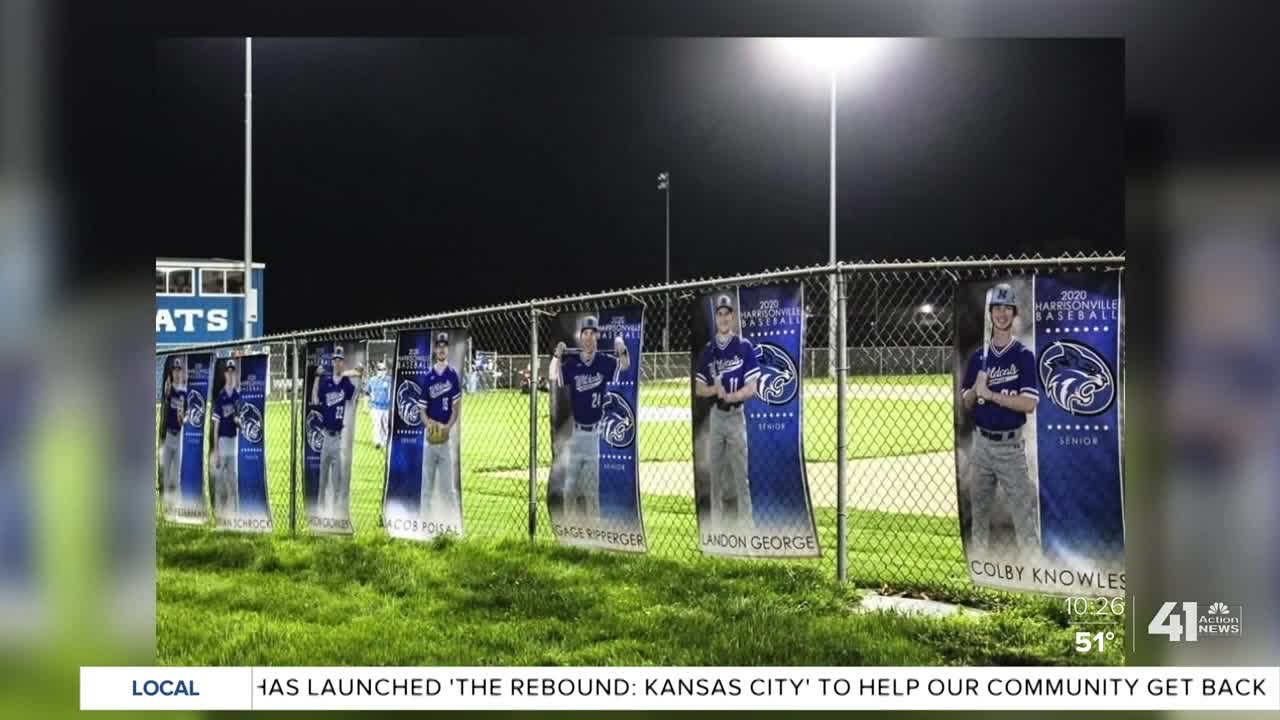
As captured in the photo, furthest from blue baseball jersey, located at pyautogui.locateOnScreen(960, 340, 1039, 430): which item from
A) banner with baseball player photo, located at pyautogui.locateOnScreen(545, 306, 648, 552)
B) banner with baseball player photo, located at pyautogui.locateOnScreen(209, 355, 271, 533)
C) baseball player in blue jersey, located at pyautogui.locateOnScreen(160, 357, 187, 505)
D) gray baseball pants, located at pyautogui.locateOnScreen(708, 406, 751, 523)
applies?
baseball player in blue jersey, located at pyautogui.locateOnScreen(160, 357, 187, 505)

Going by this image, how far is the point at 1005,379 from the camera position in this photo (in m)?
3.63

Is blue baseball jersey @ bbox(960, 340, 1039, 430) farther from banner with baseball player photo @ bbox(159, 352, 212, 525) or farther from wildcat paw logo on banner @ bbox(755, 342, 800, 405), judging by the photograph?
banner with baseball player photo @ bbox(159, 352, 212, 525)

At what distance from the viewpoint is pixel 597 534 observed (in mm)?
4555

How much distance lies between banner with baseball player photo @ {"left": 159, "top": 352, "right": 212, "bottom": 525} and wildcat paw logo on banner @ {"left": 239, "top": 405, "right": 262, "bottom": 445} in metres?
0.24

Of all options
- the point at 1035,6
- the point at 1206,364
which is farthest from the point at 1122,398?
the point at 1035,6

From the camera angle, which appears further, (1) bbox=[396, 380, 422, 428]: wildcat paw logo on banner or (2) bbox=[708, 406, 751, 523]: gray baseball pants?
(1) bbox=[396, 380, 422, 428]: wildcat paw logo on banner

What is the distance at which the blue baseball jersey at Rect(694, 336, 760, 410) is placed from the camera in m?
4.11

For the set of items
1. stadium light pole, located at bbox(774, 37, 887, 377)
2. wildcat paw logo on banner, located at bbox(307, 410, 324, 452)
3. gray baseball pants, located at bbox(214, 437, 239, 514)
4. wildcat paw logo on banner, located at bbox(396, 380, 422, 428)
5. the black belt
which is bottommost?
gray baseball pants, located at bbox(214, 437, 239, 514)

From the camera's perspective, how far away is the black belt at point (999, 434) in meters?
3.64

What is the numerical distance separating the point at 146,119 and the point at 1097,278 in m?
3.17

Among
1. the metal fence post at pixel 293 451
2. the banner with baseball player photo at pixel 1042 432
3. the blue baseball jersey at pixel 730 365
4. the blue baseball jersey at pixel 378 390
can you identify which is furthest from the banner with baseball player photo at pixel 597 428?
the blue baseball jersey at pixel 378 390

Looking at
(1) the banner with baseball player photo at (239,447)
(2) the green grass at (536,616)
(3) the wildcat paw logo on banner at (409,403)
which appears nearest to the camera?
(2) the green grass at (536,616)

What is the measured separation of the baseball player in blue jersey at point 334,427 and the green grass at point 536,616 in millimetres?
314

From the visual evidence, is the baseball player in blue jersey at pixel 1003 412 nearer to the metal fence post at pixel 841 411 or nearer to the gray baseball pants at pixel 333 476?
the metal fence post at pixel 841 411
